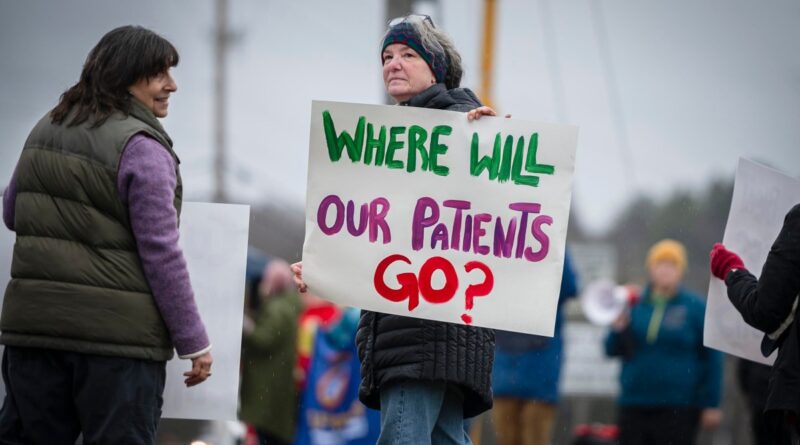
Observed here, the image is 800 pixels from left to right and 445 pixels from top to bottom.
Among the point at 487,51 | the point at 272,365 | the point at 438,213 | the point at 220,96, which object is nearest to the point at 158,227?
the point at 438,213

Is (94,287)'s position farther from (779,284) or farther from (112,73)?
(779,284)

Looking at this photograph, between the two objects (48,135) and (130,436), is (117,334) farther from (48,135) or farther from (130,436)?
(48,135)

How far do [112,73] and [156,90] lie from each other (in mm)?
151

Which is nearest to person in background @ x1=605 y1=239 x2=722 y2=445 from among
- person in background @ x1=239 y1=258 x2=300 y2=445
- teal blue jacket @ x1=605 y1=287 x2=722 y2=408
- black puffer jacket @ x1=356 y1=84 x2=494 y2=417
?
teal blue jacket @ x1=605 y1=287 x2=722 y2=408

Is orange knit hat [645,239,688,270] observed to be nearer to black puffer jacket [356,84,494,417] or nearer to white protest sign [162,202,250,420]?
black puffer jacket [356,84,494,417]

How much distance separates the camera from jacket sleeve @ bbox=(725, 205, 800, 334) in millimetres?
3867

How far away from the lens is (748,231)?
4.72 m

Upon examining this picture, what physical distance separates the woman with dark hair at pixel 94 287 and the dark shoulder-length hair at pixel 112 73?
1.1 inches

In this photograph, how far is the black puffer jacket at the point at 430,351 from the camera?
3.90 meters

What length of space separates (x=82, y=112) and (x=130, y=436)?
98 cm

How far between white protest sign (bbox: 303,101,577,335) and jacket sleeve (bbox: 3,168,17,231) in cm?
95

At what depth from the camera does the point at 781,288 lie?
3893 mm

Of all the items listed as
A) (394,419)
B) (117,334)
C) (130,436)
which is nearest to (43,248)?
(117,334)

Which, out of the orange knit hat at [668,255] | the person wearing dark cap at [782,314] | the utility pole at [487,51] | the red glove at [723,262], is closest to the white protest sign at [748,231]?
Answer: the red glove at [723,262]
